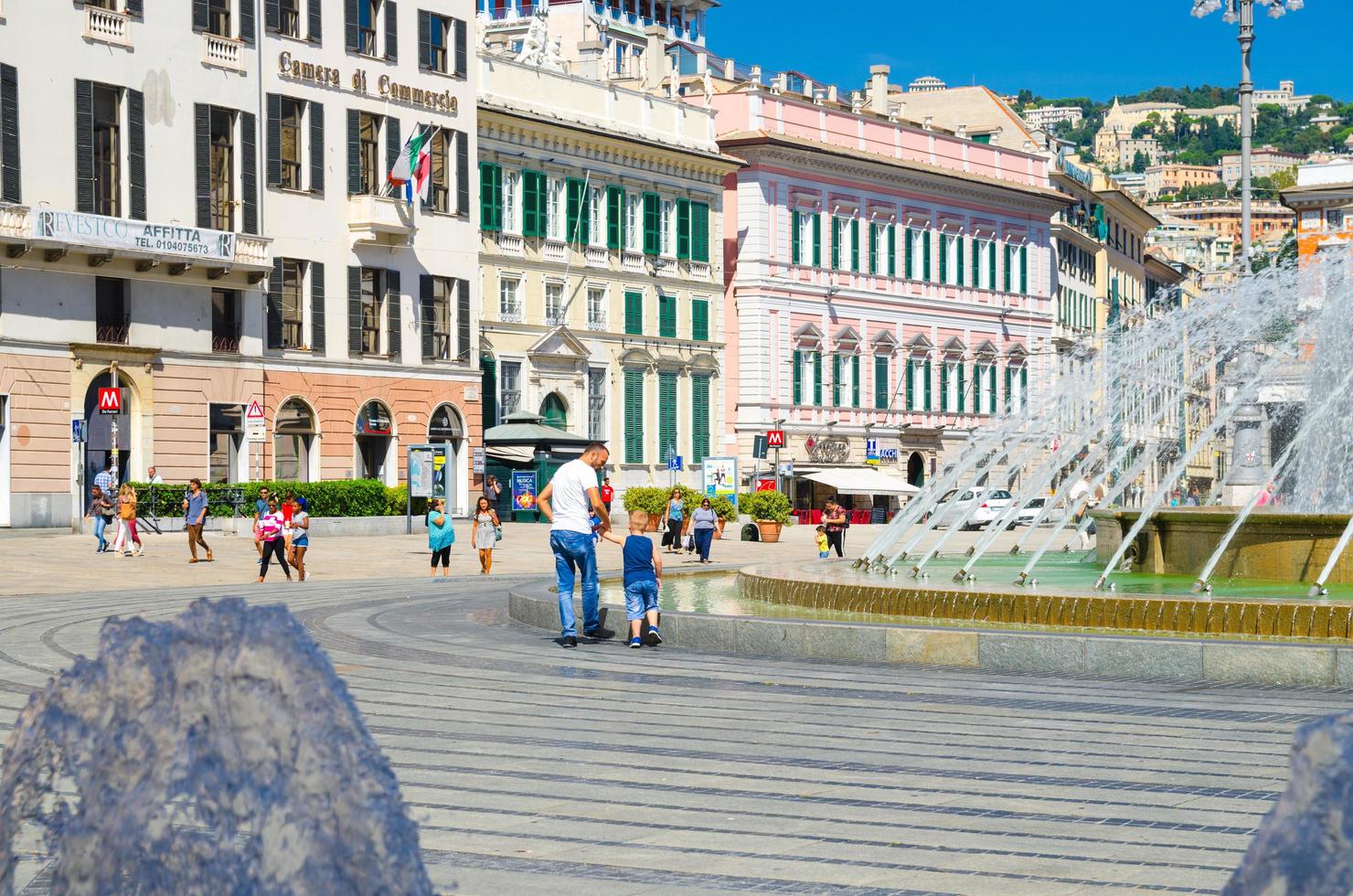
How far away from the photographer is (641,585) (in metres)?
16.7

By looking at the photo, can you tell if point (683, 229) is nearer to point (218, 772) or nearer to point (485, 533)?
point (485, 533)

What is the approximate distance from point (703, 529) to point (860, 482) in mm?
32314

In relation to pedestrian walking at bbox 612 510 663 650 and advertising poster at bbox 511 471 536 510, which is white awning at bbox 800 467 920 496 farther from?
pedestrian walking at bbox 612 510 663 650

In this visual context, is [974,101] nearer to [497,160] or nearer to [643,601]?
[497,160]

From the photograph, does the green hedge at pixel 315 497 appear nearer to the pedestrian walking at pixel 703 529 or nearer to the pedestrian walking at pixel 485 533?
the pedestrian walking at pixel 703 529

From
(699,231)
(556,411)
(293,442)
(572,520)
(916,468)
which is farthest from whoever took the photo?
(916,468)

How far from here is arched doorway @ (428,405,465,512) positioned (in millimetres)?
55875

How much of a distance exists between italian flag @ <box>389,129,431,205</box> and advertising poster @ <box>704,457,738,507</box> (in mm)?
10644

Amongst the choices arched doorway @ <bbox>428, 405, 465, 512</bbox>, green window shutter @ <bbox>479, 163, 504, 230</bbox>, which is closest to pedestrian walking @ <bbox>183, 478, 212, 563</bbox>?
arched doorway @ <bbox>428, 405, 465, 512</bbox>

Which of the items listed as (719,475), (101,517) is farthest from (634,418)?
(101,517)

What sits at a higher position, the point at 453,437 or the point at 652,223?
the point at 652,223

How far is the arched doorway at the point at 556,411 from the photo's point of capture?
2436 inches

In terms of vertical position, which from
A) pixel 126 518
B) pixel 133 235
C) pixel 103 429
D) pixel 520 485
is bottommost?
pixel 126 518

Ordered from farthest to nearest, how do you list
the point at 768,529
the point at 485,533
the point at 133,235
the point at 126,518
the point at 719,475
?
1. the point at 719,475
2. the point at 768,529
3. the point at 133,235
4. the point at 126,518
5. the point at 485,533
